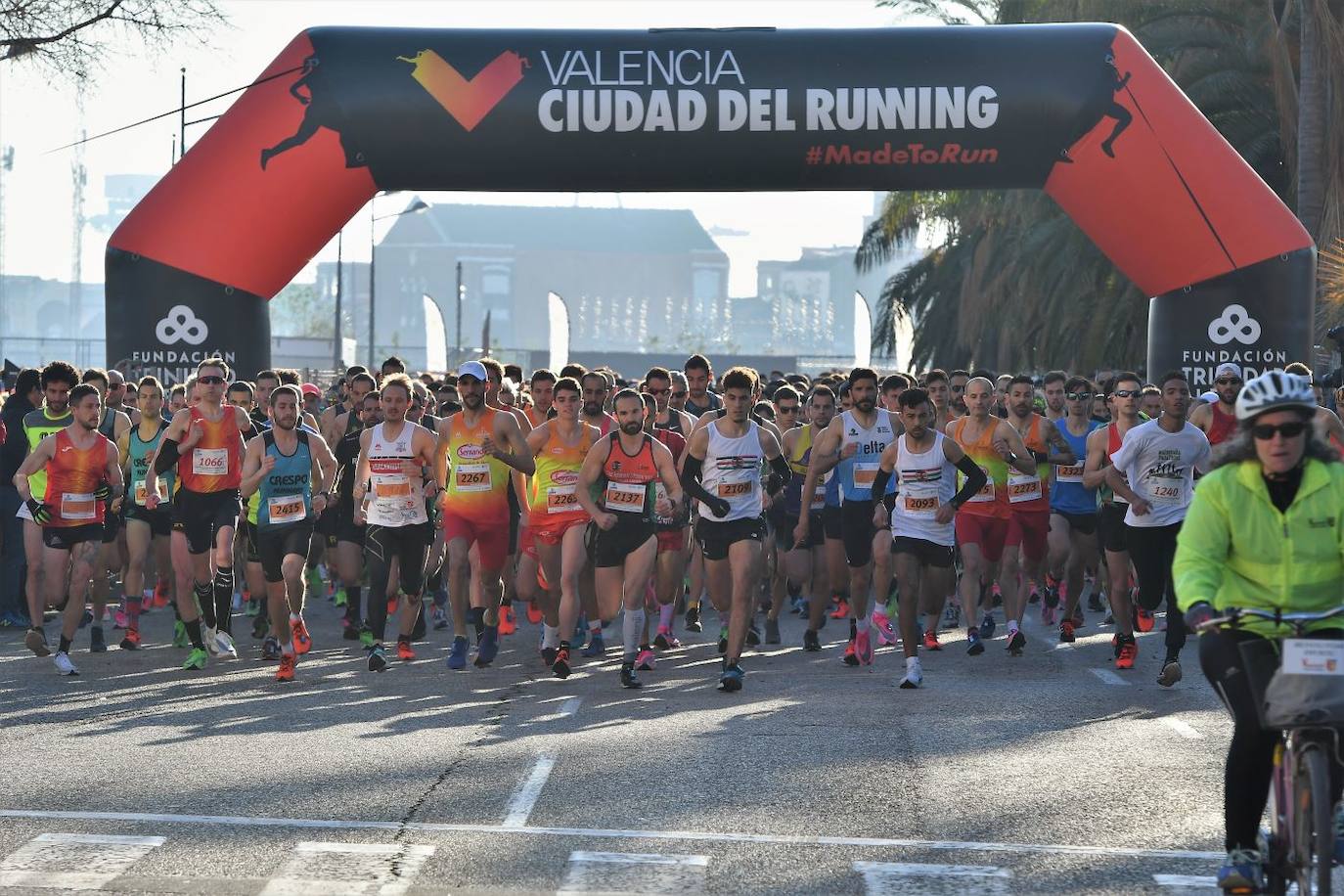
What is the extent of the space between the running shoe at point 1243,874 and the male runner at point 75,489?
327 inches

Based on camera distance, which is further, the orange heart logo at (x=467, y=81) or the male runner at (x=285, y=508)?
the orange heart logo at (x=467, y=81)

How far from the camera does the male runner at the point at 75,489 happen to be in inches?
485

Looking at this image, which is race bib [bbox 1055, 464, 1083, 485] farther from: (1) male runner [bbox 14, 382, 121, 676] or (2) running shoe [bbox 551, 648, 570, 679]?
(1) male runner [bbox 14, 382, 121, 676]

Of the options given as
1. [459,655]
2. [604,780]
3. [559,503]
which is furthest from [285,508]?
[604,780]

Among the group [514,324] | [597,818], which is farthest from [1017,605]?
[514,324]

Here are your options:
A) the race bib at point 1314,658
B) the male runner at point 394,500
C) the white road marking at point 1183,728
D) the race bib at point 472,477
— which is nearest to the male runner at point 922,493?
the white road marking at point 1183,728

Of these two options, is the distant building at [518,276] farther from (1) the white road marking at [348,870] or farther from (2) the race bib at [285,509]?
(1) the white road marking at [348,870]

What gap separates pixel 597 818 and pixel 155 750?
262 cm

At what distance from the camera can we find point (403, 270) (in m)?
193

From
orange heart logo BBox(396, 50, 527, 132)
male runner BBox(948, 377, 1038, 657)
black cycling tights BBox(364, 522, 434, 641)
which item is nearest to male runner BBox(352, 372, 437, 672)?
black cycling tights BBox(364, 522, 434, 641)

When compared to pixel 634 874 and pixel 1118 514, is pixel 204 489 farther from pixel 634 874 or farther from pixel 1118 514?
pixel 634 874

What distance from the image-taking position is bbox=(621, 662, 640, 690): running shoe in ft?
38.0

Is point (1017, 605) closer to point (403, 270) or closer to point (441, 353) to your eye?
point (441, 353)

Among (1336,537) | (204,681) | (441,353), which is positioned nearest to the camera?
(1336,537)
